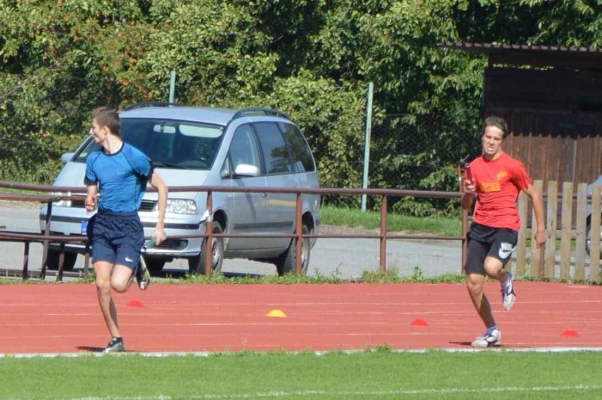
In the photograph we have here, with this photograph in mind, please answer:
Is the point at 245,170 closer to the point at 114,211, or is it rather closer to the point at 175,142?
the point at 175,142

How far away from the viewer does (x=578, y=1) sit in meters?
25.5

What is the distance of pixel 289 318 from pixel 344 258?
7416mm

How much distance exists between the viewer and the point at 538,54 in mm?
23562

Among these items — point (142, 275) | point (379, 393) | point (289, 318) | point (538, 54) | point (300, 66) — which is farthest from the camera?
point (300, 66)

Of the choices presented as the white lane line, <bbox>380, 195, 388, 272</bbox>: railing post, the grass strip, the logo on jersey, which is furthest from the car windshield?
the white lane line

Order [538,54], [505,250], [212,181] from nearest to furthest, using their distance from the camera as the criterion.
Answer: [505,250], [212,181], [538,54]

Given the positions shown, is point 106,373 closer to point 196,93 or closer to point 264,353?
point 264,353

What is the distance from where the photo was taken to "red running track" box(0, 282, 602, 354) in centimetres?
1060

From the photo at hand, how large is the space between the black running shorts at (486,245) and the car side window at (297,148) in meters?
6.95

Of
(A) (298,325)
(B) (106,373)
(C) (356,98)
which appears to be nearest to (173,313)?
(A) (298,325)

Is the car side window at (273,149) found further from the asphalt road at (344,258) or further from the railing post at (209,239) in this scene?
the railing post at (209,239)

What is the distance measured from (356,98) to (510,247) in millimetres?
16540

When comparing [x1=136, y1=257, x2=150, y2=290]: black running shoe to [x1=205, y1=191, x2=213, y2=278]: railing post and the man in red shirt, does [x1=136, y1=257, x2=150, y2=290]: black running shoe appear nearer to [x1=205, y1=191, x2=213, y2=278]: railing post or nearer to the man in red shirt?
the man in red shirt

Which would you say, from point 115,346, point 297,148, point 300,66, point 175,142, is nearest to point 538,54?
point 300,66
